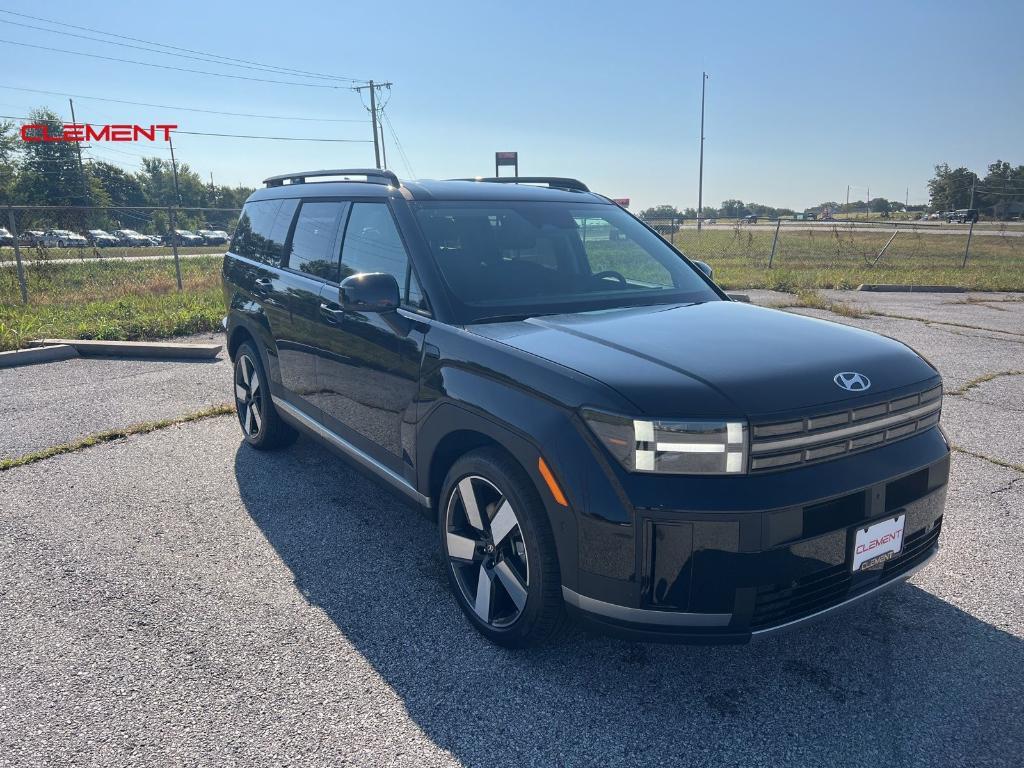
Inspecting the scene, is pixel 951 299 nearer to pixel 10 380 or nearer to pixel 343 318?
pixel 343 318

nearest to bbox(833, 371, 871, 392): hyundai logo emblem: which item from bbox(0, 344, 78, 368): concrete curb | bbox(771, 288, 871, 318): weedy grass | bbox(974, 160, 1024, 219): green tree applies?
bbox(0, 344, 78, 368): concrete curb

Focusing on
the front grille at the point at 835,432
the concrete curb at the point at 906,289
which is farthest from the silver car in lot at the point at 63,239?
the concrete curb at the point at 906,289

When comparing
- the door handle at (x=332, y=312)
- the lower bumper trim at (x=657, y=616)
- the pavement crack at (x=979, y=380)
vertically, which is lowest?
the pavement crack at (x=979, y=380)

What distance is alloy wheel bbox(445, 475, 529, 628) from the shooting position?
113 inches

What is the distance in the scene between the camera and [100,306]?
1177 cm

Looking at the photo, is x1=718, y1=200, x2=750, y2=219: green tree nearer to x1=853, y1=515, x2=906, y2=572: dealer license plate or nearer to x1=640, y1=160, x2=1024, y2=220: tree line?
x1=640, y1=160, x2=1024, y2=220: tree line

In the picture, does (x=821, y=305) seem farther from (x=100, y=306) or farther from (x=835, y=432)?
(x=100, y=306)

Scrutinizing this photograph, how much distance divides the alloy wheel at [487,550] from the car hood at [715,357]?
0.64 metres

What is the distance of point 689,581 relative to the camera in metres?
2.40

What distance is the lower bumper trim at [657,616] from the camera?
7.95 ft

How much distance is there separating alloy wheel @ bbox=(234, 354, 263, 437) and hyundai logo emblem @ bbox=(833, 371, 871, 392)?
3911 mm

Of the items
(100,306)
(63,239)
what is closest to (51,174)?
(63,239)

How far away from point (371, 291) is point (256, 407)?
99.2 inches

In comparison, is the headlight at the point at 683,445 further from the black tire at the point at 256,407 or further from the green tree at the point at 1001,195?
the green tree at the point at 1001,195
